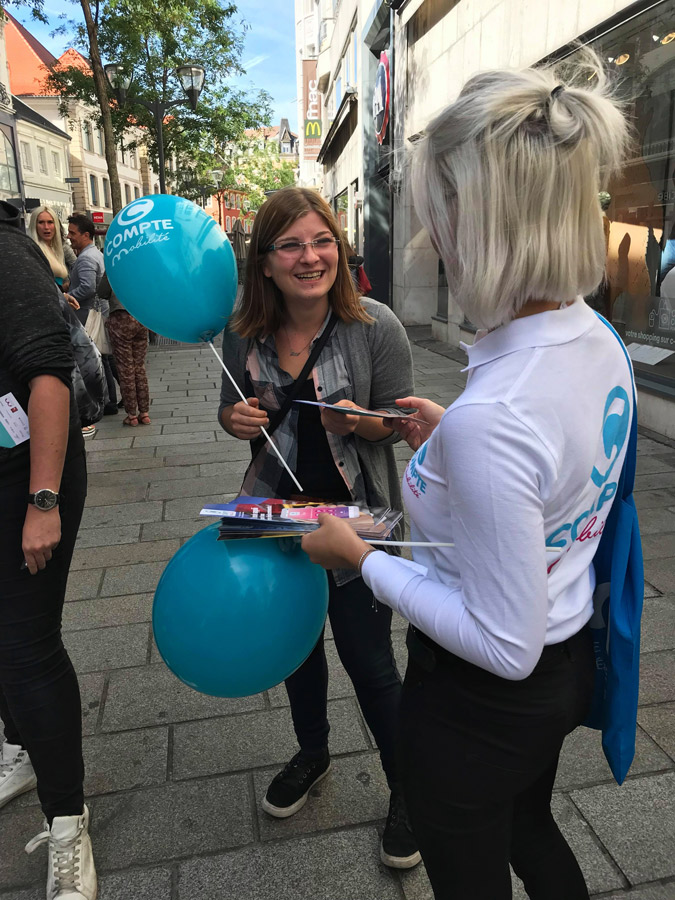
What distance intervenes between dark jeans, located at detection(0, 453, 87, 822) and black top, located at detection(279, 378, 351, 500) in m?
0.64

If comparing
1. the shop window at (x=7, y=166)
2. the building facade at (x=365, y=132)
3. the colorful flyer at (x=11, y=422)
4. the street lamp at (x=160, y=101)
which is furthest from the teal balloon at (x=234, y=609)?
the shop window at (x=7, y=166)

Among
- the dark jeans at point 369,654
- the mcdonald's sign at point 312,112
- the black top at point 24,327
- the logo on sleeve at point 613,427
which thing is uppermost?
the mcdonald's sign at point 312,112

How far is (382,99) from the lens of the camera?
48.8 ft

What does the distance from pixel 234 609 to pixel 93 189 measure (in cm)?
5649

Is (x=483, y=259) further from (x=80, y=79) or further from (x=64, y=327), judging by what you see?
(x=80, y=79)

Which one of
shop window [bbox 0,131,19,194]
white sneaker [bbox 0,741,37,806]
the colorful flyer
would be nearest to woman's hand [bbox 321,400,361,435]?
the colorful flyer

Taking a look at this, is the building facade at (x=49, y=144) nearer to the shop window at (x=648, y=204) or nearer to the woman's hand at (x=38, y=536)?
the shop window at (x=648, y=204)

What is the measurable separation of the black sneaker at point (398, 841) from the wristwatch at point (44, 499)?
1268mm

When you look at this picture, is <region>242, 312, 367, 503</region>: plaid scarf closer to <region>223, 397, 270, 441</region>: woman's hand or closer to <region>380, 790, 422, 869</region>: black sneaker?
<region>223, 397, 270, 441</region>: woman's hand

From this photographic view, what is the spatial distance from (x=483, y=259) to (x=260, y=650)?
3.58ft

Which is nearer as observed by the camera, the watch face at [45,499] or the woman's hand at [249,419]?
the watch face at [45,499]

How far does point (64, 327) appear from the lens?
1.81 metres

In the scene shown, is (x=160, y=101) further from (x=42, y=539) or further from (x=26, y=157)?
(x=26, y=157)

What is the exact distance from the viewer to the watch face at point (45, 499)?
179cm
